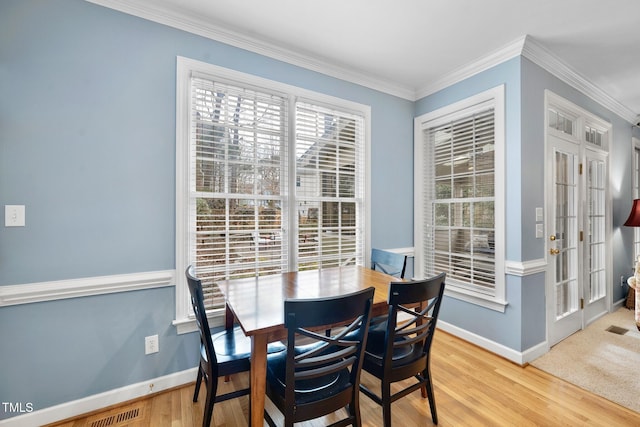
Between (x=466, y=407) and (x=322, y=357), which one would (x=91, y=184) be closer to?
(x=322, y=357)

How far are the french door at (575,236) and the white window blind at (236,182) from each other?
257 cm

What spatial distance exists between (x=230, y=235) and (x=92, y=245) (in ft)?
2.88

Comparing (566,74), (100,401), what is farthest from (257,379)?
(566,74)

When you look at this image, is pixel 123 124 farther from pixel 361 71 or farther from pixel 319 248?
pixel 361 71

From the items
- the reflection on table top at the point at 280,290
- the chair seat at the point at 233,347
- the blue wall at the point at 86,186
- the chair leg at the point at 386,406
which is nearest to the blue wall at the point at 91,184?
the blue wall at the point at 86,186

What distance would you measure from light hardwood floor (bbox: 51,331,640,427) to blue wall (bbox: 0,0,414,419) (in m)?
0.22

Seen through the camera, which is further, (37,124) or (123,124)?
(123,124)

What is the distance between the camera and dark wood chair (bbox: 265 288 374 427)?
1205 mm

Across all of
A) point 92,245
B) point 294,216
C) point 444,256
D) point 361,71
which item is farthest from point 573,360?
point 92,245

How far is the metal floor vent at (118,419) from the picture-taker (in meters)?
1.69

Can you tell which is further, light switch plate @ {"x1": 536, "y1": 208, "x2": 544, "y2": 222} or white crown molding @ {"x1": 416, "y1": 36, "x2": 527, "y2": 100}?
light switch plate @ {"x1": 536, "y1": 208, "x2": 544, "y2": 222}

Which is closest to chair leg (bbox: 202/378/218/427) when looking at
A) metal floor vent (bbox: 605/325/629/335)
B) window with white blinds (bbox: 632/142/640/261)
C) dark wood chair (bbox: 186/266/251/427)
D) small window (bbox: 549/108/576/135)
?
dark wood chair (bbox: 186/266/251/427)

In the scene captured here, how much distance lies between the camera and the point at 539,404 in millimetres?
1880

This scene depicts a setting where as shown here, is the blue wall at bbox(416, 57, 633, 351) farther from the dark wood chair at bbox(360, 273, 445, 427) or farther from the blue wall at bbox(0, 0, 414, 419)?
the blue wall at bbox(0, 0, 414, 419)
